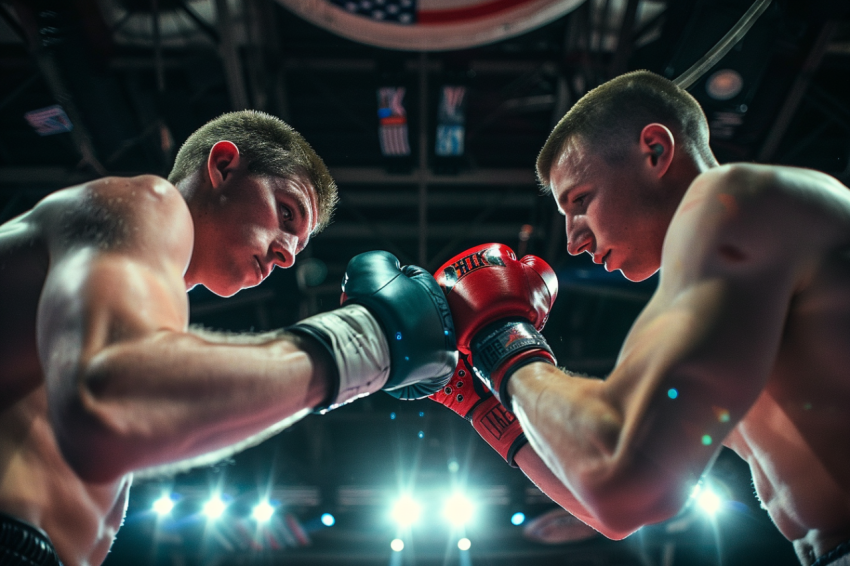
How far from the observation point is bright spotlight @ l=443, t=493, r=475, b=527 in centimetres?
662

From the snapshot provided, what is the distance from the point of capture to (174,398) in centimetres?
108

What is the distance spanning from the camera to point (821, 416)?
1.32 m

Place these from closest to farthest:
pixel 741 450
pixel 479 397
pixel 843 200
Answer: pixel 843 200 → pixel 741 450 → pixel 479 397

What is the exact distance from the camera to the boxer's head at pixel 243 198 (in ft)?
6.38

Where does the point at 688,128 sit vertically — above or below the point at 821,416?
above

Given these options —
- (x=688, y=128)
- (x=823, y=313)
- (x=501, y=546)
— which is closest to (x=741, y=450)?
(x=823, y=313)

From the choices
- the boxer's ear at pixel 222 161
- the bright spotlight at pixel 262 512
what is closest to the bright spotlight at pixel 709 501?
the bright spotlight at pixel 262 512

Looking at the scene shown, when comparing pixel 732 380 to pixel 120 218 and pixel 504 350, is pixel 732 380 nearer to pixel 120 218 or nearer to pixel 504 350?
pixel 504 350

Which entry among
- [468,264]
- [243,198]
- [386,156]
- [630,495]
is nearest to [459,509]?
[386,156]

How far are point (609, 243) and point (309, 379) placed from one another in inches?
44.8

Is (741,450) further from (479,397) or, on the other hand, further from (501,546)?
(501,546)

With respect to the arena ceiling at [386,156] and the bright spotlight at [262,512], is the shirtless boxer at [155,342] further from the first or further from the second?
the bright spotlight at [262,512]

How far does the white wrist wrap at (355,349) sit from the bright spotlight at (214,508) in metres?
5.74

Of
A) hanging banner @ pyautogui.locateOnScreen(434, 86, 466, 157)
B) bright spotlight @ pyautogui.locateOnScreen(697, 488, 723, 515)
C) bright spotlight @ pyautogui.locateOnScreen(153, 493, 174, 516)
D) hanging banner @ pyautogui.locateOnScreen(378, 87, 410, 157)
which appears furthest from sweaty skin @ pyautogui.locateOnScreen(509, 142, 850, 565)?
bright spotlight @ pyautogui.locateOnScreen(153, 493, 174, 516)
